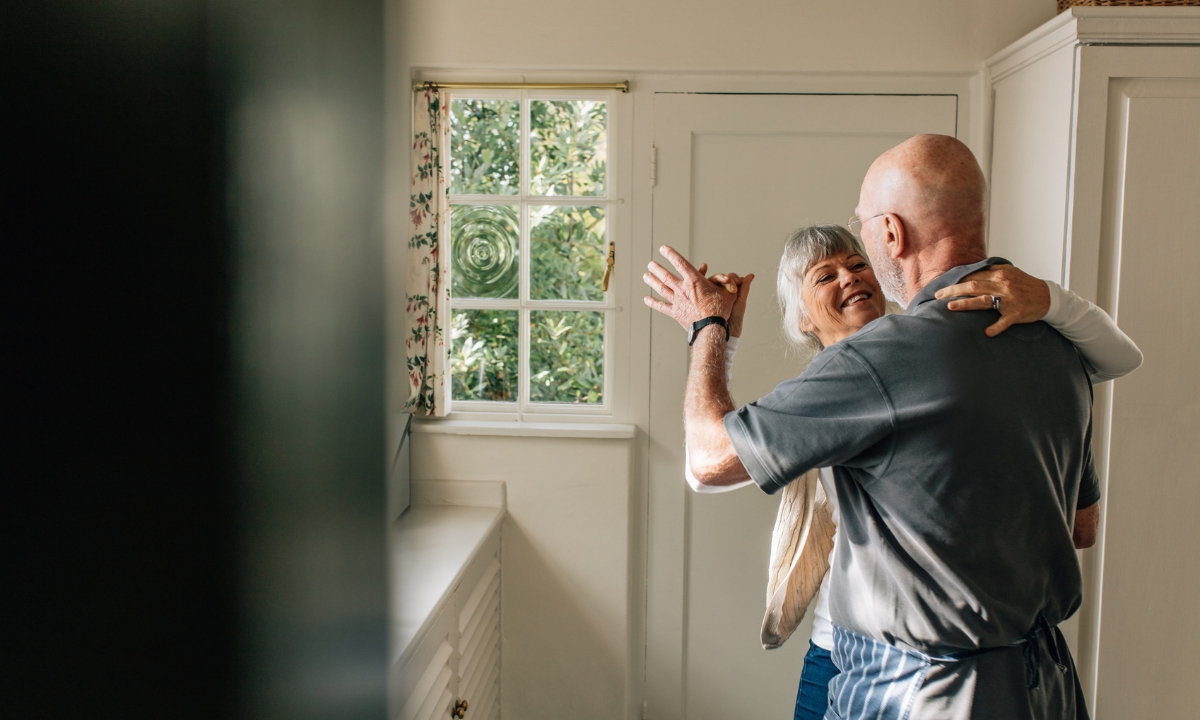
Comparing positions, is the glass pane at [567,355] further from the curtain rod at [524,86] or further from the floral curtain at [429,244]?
the curtain rod at [524,86]

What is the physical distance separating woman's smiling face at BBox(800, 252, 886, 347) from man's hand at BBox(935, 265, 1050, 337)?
0.51 metres

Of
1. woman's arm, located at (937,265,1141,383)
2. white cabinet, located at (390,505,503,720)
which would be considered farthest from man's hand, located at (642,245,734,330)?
white cabinet, located at (390,505,503,720)

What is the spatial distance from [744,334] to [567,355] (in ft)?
1.85

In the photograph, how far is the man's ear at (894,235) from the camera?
112 centimetres

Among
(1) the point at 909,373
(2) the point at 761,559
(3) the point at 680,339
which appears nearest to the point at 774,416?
(1) the point at 909,373

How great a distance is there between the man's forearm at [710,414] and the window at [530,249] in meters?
1.06

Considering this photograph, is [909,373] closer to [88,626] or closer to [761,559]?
[88,626]

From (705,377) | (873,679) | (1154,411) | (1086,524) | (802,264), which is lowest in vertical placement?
(873,679)

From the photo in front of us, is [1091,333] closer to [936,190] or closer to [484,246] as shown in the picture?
[936,190]

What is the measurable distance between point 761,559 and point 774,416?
1.42 metres

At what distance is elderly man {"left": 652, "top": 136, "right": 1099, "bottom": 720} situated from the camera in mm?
977

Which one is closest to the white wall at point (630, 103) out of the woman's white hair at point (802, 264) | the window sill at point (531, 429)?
the window sill at point (531, 429)

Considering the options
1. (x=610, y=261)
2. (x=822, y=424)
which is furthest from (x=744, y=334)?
(x=822, y=424)

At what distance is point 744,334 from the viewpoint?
230 cm
